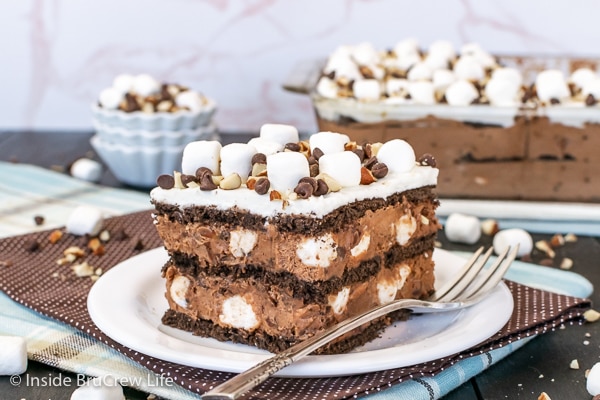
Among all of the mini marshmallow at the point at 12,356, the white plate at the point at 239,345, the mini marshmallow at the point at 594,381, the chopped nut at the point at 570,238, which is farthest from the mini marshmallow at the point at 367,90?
the mini marshmallow at the point at 12,356

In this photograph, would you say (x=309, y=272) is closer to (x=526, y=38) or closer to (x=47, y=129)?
(x=526, y=38)

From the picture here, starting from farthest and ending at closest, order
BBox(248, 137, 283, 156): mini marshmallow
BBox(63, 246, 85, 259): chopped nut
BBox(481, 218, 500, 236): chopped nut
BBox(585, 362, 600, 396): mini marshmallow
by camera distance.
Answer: BBox(481, 218, 500, 236): chopped nut → BBox(63, 246, 85, 259): chopped nut → BBox(248, 137, 283, 156): mini marshmallow → BBox(585, 362, 600, 396): mini marshmallow

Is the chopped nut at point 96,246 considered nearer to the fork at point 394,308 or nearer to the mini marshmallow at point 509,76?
the fork at point 394,308

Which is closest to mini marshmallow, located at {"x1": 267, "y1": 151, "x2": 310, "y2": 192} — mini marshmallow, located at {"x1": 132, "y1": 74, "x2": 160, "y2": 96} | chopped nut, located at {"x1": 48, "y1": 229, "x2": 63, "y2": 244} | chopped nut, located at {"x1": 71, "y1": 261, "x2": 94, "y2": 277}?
chopped nut, located at {"x1": 71, "y1": 261, "x2": 94, "y2": 277}

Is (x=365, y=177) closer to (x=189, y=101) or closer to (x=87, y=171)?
(x=189, y=101)

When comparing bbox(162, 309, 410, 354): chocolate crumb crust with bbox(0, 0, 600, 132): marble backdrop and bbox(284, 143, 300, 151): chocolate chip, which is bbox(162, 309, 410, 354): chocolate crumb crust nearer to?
bbox(284, 143, 300, 151): chocolate chip

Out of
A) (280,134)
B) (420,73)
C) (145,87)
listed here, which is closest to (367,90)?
(420,73)
